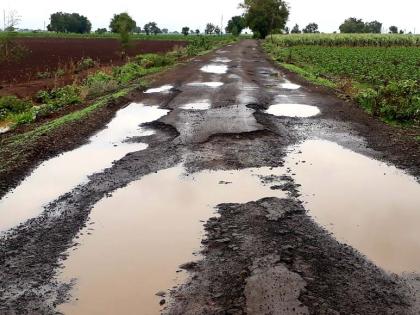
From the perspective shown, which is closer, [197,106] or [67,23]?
[197,106]

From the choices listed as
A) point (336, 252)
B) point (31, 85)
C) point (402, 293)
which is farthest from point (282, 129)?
point (31, 85)

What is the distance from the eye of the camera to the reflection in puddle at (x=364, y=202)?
5.25m

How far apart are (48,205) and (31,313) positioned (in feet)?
8.98

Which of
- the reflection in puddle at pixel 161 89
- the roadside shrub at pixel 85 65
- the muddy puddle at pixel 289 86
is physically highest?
the muddy puddle at pixel 289 86

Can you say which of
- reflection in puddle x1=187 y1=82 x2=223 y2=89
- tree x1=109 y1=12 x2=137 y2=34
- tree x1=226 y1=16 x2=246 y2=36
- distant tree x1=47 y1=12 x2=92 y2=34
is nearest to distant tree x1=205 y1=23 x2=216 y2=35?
tree x1=226 y1=16 x2=246 y2=36

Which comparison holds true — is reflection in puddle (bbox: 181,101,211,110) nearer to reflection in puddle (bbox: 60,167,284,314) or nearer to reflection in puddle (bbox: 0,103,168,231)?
reflection in puddle (bbox: 0,103,168,231)

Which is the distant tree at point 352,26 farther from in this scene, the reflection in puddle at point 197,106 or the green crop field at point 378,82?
the reflection in puddle at point 197,106

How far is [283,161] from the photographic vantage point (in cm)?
830

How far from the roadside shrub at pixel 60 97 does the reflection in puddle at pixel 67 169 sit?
3155 mm

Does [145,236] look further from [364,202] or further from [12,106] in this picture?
[12,106]

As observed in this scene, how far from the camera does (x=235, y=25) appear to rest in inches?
4333

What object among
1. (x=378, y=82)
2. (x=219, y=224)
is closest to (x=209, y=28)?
(x=378, y=82)

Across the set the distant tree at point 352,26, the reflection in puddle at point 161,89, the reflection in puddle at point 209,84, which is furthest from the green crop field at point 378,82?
the distant tree at point 352,26

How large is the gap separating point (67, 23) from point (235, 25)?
143 feet
